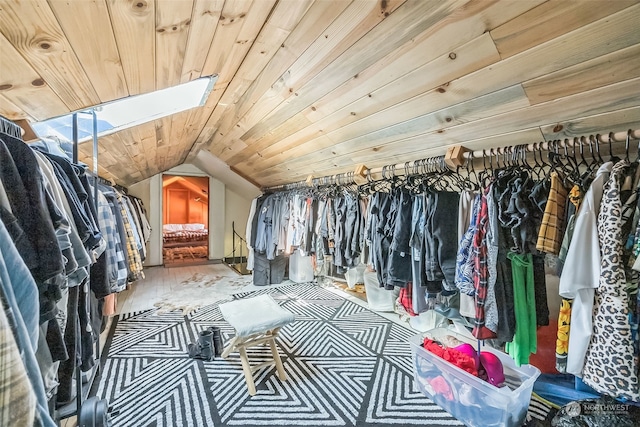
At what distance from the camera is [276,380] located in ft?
6.44

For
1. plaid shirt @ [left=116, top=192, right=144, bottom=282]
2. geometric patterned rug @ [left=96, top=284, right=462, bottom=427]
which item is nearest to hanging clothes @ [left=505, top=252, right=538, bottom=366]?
geometric patterned rug @ [left=96, top=284, right=462, bottom=427]

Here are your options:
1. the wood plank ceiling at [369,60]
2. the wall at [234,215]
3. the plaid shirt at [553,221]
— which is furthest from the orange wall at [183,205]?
the plaid shirt at [553,221]

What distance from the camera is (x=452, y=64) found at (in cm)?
124

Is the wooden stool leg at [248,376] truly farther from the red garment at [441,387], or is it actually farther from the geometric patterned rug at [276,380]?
the red garment at [441,387]

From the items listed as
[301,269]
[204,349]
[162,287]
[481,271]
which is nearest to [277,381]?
[204,349]

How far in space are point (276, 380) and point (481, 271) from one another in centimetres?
157

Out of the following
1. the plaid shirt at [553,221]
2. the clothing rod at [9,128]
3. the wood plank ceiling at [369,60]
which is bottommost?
the plaid shirt at [553,221]

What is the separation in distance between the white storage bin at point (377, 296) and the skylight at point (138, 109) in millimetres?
2515

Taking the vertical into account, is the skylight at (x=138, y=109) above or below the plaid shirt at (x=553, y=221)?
above

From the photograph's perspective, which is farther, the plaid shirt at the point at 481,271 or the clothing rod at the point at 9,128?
the plaid shirt at the point at 481,271

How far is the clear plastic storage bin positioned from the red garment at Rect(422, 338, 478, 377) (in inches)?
1.3

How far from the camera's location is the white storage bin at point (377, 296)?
3.20 meters

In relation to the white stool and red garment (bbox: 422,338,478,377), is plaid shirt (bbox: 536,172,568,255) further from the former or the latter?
the white stool

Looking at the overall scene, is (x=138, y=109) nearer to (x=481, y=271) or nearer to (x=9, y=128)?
(x=9, y=128)
